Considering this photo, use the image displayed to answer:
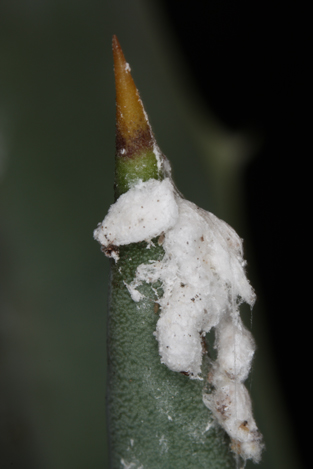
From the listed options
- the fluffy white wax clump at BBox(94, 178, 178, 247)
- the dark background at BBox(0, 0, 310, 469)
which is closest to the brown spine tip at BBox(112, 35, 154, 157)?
the fluffy white wax clump at BBox(94, 178, 178, 247)

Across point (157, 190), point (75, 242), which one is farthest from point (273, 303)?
point (157, 190)

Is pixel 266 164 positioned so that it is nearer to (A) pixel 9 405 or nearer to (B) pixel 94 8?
(B) pixel 94 8

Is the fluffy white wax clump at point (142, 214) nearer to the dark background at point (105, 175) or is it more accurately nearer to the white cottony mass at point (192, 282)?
the white cottony mass at point (192, 282)

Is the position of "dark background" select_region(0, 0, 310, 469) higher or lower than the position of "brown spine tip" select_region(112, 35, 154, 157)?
lower

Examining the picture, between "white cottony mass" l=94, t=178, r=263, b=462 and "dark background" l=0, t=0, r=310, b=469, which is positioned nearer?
"white cottony mass" l=94, t=178, r=263, b=462

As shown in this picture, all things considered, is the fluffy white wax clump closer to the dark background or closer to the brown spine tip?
the brown spine tip

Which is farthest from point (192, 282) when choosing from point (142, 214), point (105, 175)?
point (105, 175)

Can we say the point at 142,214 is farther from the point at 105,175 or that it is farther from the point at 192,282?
the point at 105,175

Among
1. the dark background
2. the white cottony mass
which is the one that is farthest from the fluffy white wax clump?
the dark background
